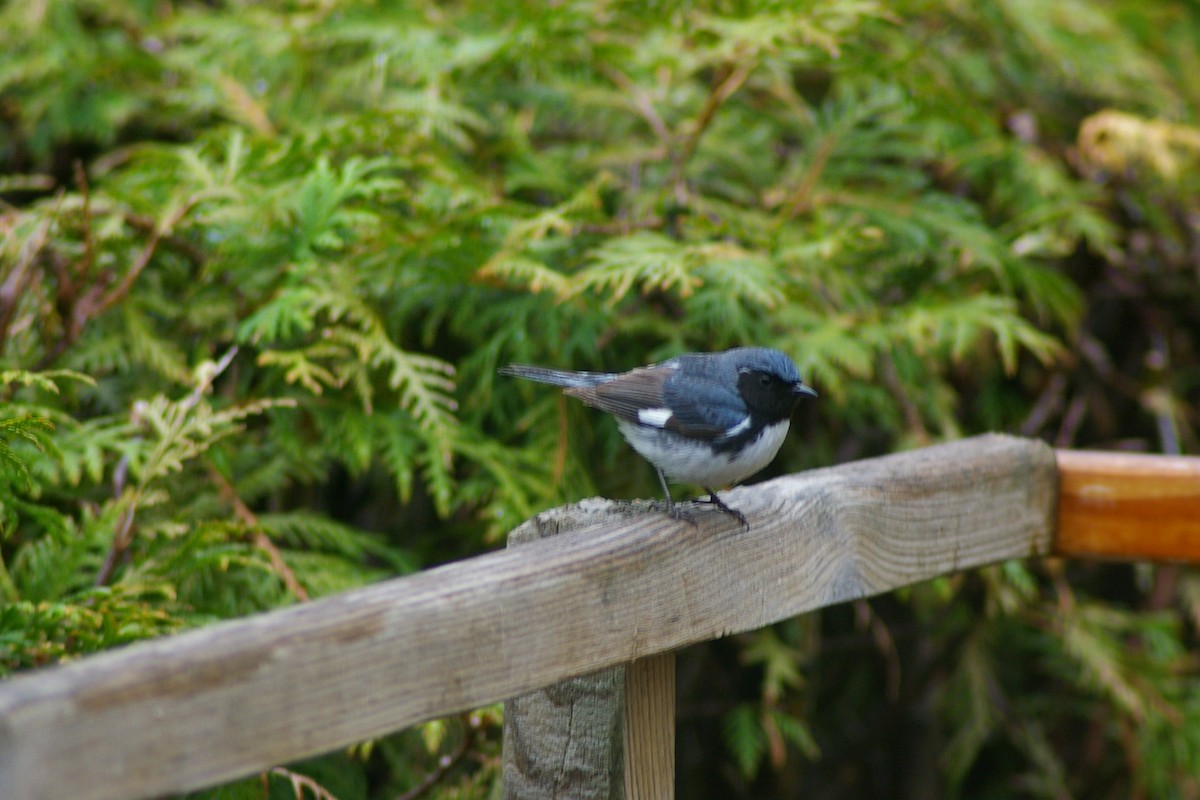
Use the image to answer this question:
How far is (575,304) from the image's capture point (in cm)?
277

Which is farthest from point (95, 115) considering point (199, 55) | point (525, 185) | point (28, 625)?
point (28, 625)

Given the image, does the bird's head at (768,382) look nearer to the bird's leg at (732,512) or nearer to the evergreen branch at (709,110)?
the bird's leg at (732,512)

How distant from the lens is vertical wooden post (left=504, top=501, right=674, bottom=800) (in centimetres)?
163

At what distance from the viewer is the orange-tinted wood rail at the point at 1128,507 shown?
238 centimetres

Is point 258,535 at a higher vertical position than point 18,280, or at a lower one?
lower

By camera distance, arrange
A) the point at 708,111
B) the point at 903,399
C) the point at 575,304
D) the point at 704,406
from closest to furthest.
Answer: the point at 704,406 < the point at 575,304 < the point at 708,111 < the point at 903,399

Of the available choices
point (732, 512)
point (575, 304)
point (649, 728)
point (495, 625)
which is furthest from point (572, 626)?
point (575, 304)

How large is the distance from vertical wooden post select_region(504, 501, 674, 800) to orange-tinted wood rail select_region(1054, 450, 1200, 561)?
122 centimetres

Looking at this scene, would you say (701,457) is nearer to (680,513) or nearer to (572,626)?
(680,513)

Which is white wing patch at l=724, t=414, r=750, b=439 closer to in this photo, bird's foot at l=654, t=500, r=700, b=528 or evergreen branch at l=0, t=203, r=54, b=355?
bird's foot at l=654, t=500, r=700, b=528

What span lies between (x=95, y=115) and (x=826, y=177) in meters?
2.21

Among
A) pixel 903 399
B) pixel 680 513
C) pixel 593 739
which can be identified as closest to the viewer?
pixel 593 739

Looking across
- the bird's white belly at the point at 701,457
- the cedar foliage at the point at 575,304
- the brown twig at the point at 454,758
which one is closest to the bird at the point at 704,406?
the bird's white belly at the point at 701,457

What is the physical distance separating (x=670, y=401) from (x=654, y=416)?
0.06 metres
